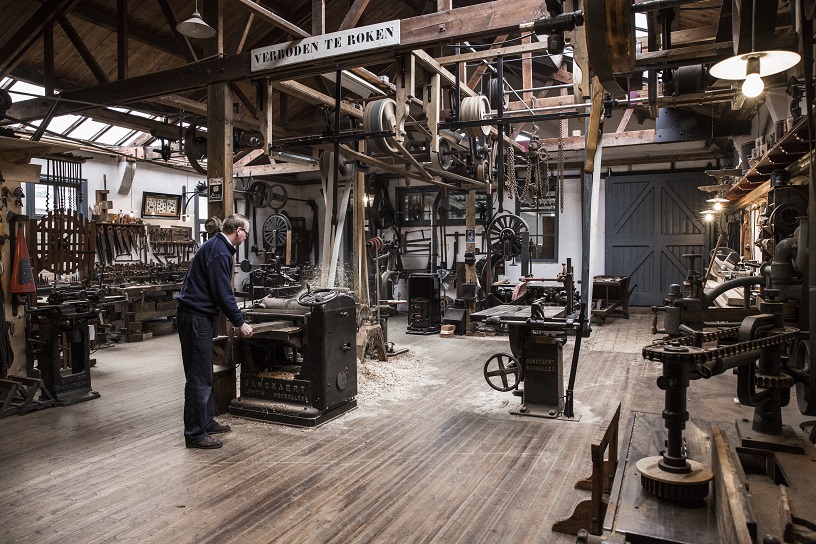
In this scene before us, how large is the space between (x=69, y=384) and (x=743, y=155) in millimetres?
8033

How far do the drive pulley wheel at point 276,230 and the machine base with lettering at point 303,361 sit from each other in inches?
338

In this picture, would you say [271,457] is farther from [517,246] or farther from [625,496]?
[517,246]

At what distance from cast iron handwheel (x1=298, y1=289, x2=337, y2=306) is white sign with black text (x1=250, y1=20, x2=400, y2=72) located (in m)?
1.99

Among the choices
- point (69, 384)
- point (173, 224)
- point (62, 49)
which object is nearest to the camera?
point (69, 384)

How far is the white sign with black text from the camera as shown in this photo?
441 centimetres

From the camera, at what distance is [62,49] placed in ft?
21.6

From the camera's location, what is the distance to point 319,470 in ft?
11.6

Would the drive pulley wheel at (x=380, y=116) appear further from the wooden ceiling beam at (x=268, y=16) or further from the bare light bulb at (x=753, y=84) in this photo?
the bare light bulb at (x=753, y=84)

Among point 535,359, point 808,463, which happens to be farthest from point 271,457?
point 808,463

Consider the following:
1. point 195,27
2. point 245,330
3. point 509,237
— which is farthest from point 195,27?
point 509,237

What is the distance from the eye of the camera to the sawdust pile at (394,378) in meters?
5.41

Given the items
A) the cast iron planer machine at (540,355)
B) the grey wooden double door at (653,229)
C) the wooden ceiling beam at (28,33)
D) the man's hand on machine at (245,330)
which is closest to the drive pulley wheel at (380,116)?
the cast iron planer machine at (540,355)

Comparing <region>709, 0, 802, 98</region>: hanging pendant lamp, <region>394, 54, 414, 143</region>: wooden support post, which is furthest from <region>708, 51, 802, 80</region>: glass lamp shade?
<region>394, 54, 414, 143</region>: wooden support post

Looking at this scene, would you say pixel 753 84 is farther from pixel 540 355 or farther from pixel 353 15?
pixel 353 15
